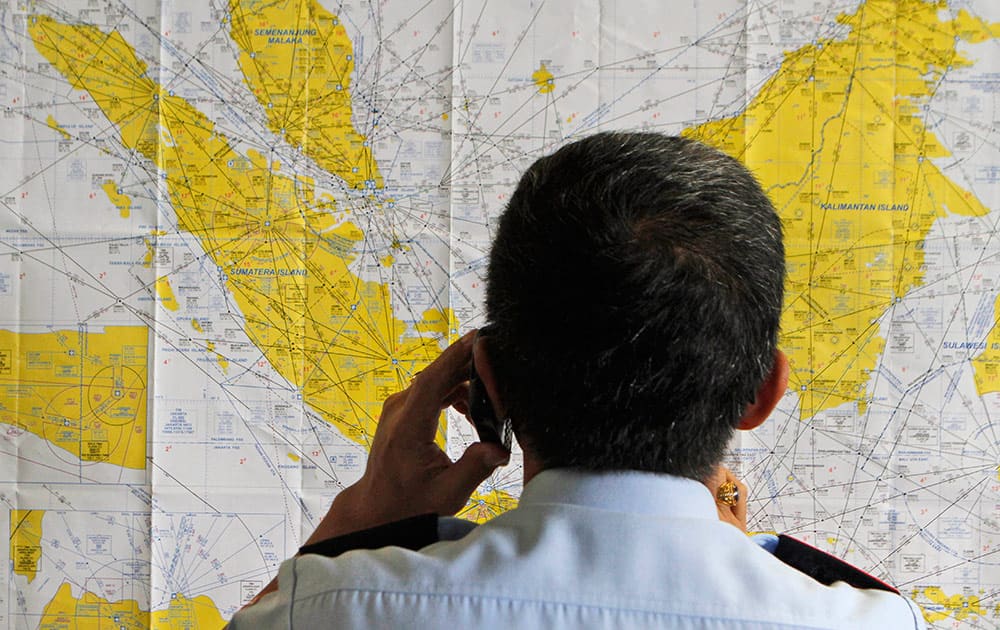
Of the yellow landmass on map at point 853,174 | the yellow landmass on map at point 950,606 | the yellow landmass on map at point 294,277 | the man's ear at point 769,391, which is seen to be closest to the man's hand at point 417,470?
the man's ear at point 769,391

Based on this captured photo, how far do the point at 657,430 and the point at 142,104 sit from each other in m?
1.09

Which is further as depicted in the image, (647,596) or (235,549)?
(235,549)

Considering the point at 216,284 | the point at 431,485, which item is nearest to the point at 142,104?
the point at 216,284

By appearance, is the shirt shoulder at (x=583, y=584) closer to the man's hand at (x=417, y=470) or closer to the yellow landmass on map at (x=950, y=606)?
the man's hand at (x=417, y=470)

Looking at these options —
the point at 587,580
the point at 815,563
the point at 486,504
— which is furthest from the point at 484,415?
the point at 486,504

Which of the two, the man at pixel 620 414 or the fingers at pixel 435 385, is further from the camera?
the fingers at pixel 435 385

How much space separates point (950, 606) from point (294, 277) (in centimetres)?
119

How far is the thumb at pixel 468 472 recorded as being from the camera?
0.77 meters

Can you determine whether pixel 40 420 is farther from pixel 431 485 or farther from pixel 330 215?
pixel 431 485

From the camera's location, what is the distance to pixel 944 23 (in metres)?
1.24

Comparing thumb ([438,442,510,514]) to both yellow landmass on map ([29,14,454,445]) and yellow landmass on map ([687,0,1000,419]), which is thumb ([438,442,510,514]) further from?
yellow landmass on map ([687,0,1000,419])

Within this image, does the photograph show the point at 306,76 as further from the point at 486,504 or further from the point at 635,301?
the point at 635,301

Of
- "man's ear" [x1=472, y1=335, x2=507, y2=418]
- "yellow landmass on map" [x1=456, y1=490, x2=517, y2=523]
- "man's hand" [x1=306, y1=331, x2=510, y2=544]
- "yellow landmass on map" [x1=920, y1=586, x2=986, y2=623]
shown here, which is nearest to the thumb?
"man's hand" [x1=306, y1=331, x2=510, y2=544]

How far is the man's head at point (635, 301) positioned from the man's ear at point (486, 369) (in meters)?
→ 0.02
